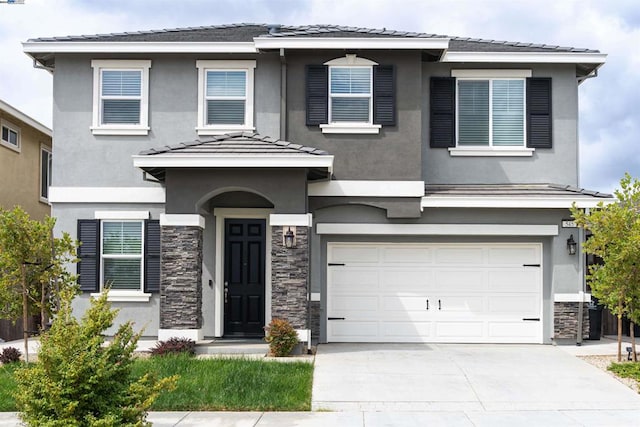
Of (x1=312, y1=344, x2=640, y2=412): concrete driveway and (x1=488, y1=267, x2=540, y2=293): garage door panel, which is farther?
(x1=488, y1=267, x2=540, y2=293): garage door panel

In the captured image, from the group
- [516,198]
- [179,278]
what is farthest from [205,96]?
[516,198]

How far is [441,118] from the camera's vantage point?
16.2m

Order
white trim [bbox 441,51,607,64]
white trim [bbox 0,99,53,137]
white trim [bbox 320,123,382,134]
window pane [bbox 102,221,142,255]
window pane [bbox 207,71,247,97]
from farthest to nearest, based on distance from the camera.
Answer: white trim [bbox 0,99,53,137], white trim [bbox 441,51,607,64], window pane [bbox 207,71,247,97], window pane [bbox 102,221,142,255], white trim [bbox 320,123,382,134]

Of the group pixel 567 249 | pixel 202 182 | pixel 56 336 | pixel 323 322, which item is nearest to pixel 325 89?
pixel 202 182

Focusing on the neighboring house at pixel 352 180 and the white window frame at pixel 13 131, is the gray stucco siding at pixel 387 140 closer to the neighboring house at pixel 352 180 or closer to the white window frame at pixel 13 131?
the neighboring house at pixel 352 180

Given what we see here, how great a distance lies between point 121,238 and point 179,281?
262cm

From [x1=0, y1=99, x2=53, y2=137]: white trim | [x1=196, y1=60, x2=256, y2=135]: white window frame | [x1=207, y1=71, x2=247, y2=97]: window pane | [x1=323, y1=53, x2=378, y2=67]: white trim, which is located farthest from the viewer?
[x1=0, y1=99, x2=53, y2=137]: white trim

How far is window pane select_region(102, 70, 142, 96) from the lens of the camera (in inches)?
626

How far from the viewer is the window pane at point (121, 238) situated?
51.2ft

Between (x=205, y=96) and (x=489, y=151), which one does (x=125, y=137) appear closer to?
(x=205, y=96)

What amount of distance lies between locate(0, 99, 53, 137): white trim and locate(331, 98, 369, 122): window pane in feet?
29.0

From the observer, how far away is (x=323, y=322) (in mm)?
15672

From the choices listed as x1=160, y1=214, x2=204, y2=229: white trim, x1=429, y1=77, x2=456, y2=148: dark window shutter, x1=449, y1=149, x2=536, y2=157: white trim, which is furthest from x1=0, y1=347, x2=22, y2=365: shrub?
x1=449, y1=149, x2=536, y2=157: white trim

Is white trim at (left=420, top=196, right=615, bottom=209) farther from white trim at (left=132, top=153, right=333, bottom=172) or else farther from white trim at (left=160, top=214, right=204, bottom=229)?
white trim at (left=160, top=214, right=204, bottom=229)
